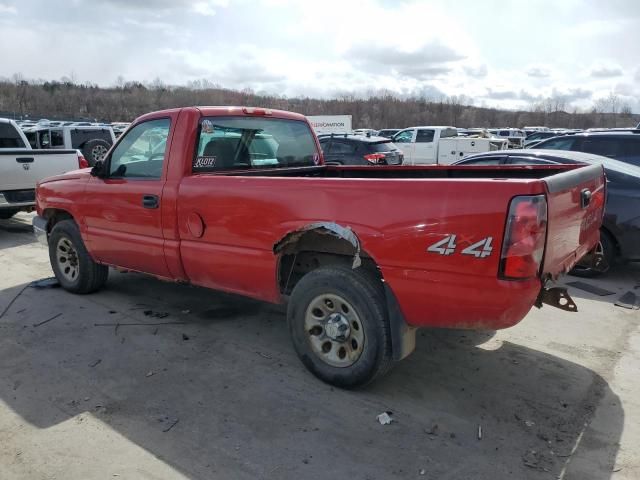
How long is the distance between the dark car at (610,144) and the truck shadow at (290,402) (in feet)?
19.0

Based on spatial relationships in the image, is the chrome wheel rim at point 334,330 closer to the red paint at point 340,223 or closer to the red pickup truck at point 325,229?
the red pickup truck at point 325,229

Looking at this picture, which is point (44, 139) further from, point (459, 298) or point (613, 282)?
point (459, 298)

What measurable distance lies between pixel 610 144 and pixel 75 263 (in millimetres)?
8182

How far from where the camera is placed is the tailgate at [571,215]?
9.71ft

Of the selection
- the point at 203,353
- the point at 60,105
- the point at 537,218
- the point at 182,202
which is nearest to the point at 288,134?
the point at 182,202

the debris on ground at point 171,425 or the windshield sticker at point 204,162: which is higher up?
the windshield sticker at point 204,162

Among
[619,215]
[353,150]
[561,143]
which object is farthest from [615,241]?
[353,150]

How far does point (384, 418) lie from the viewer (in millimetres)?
3273

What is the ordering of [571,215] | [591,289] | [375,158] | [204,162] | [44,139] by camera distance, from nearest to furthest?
1. [571,215]
2. [204,162]
3. [591,289]
4. [375,158]
5. [44,139]

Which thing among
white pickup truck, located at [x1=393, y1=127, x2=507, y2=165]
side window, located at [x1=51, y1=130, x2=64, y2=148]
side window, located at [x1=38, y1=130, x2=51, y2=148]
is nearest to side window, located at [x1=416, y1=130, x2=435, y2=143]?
white pickup truck, located at [x1=393, y1=127, x2=507, y2=165]

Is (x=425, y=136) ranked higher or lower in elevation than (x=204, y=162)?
higher

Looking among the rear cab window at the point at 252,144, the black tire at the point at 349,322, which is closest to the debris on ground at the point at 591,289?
the rear cab window at the point at 252,144

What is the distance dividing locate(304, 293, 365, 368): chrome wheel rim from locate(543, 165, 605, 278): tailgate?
48.8 inches

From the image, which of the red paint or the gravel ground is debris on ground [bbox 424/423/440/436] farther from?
the red paint
